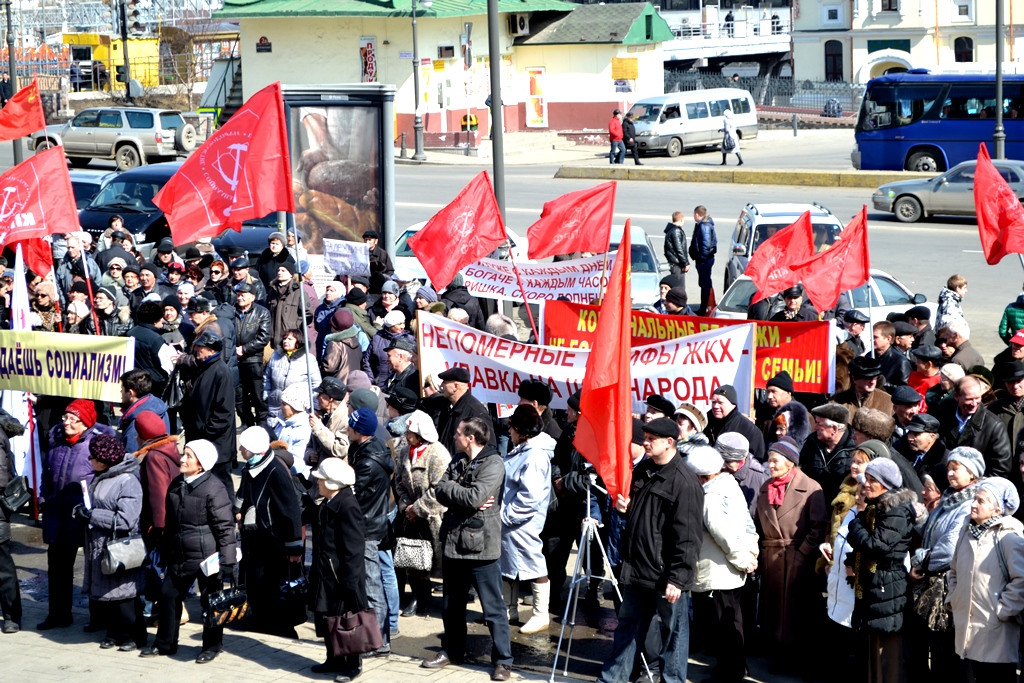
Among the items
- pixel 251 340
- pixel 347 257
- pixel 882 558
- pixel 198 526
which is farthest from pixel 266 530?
pixel 347 257

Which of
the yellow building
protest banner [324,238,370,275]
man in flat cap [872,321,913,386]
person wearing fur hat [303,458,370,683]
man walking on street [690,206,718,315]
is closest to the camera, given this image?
person wearing fur hat [303,458,370,683]

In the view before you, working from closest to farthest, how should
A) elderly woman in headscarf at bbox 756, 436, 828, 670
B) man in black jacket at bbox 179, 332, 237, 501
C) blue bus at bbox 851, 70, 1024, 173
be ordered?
elderly woman in headscarf at bbox 756, 436, 828, 670 < man in black jacket at bbox 179, 332, 237, 501 < blue bus at bbox 851, 70, 1024, 173

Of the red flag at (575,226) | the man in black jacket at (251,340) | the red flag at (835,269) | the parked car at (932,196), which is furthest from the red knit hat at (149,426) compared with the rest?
the parked car at (932,196)

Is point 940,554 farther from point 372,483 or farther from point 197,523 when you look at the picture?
point 197,523

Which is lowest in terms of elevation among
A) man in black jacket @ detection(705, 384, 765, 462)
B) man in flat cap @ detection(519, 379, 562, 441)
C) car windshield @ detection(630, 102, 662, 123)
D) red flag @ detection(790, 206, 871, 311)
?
man in black jacket @ detection(705, 384, 765, 462)

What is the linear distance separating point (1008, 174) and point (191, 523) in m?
20.8

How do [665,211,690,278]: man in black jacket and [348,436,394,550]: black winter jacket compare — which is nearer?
[348,436,394,550]: black winter jacket

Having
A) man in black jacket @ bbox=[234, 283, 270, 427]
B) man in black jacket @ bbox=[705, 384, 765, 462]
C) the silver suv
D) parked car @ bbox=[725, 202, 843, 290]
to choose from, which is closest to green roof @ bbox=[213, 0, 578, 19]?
the silver suv

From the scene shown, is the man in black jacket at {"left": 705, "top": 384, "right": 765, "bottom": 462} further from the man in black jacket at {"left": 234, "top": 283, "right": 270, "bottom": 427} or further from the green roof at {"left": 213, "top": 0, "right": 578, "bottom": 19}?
the green roof at {"left": 213, "top": 0, "right": 578, "bottom": 19}

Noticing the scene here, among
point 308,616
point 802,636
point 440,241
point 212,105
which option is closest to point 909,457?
→ point 802,636

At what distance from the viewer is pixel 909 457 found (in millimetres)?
8008

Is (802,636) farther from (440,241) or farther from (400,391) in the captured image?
(440,241)

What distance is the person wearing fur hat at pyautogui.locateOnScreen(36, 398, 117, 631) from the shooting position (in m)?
8.60

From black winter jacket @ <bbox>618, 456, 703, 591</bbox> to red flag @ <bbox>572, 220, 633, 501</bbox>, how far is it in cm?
21
